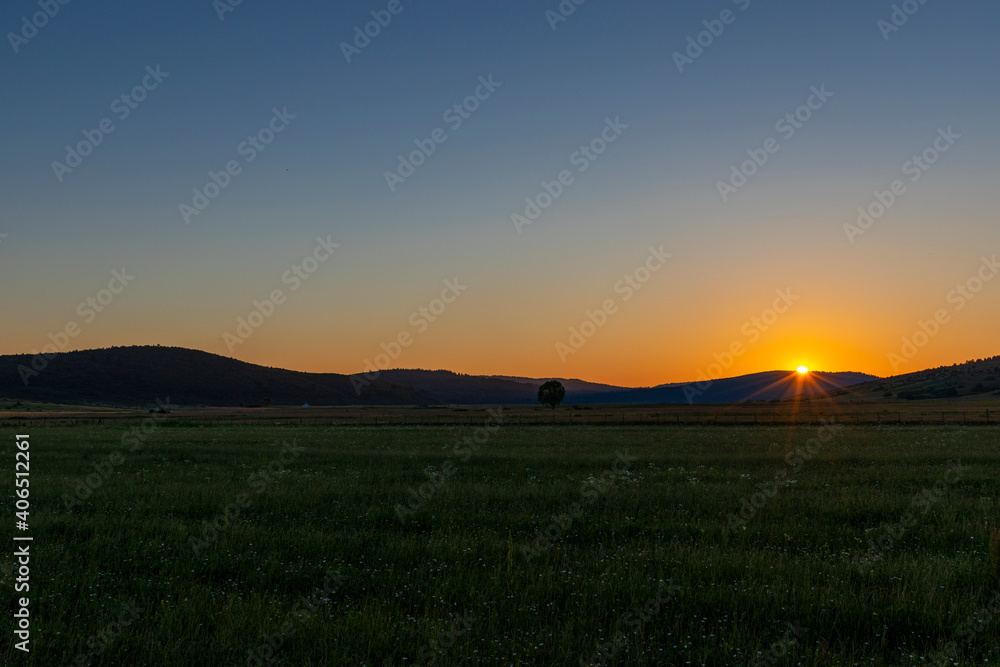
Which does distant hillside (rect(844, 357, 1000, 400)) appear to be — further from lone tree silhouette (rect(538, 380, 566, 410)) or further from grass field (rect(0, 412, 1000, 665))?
grass field (rect(0, 412, 1000, 665))

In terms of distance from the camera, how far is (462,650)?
6.80m

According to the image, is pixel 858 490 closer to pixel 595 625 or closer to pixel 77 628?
pixel 595 625

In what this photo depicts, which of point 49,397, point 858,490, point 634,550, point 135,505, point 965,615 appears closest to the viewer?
point 965,615

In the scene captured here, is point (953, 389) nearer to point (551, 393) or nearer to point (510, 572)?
point (551, 393)

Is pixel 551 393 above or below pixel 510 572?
above

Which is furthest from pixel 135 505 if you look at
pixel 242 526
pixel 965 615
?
pixel 965 615

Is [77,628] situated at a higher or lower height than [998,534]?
lower

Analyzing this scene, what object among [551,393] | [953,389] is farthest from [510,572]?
[953,389]

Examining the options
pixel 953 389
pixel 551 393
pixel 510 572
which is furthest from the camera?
pixel 953 389

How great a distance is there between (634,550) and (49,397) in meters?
233

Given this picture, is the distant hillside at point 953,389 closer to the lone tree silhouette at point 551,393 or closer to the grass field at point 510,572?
the lone tree silhouette at point 551,393

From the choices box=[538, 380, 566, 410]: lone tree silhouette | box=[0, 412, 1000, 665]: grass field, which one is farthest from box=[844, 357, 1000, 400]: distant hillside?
box=[0, 412, 1000, 665]: grass field

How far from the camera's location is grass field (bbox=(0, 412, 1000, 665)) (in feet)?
23.0

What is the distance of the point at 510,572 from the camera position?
9.38 m
